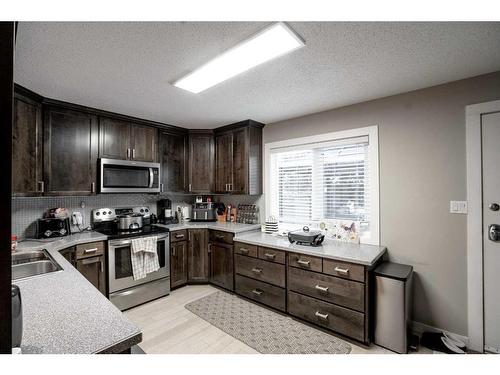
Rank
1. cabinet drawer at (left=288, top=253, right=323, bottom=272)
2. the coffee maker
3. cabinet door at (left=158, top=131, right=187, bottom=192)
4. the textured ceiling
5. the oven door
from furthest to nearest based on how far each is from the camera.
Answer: the coffee maker
cabinet door at (left=158, top=131, right=187, bottom=192)
the oven door
cabinet drawer at (left=288, top=253, right=323, bottom=272)
the textured ceiling

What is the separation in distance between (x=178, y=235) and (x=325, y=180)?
82.7 inches

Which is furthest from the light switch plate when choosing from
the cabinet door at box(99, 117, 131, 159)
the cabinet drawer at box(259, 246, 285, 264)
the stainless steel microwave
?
the cabinet door at box(99, 117, 131, 159)

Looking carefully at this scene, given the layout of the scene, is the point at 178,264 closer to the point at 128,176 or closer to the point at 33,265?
the point at 128,176

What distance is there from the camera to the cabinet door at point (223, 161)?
3520 millimetres

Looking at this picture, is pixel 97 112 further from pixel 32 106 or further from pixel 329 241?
pixel 329 241

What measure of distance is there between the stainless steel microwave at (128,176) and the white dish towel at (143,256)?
27.2 inches

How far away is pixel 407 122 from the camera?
2.32m

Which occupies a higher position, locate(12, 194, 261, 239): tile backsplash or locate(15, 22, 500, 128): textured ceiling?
locate(15, 22, 500, 128): textured ceiling

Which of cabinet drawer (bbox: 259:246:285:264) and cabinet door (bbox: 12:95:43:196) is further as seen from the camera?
cabinet drawer (bbox: 259:246:285:264)

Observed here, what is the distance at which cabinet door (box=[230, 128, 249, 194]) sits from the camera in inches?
131

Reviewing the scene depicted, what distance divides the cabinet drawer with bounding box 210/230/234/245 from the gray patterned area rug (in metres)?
0.72

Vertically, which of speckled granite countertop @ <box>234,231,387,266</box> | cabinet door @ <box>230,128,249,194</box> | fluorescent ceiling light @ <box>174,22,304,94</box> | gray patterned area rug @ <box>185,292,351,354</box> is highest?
fluorescent ceiling light @ <box>174,22,304,94</box>

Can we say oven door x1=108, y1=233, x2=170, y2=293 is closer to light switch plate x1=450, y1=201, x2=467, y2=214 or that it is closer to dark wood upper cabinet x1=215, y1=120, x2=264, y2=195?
dark wood upper cabinet x1=215, y1=120, x2=264, y2=195
